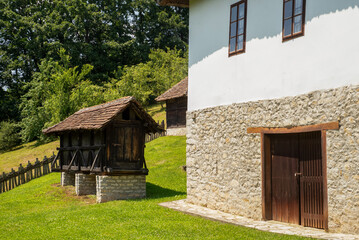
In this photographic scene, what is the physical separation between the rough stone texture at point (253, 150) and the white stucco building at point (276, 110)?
0.07 ft

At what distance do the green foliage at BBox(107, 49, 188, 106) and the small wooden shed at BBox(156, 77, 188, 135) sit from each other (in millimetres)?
5299

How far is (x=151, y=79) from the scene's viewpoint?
39.6 meters

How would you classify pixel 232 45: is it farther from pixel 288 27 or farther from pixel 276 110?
pixel 276 110

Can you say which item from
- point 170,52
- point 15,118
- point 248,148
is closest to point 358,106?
point 248,148

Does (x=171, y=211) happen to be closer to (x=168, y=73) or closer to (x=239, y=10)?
(x=239, y=10)

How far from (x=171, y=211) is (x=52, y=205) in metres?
5.29

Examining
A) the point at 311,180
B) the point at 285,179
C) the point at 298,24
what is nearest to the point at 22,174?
the point at 285,179

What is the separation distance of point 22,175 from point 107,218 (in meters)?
12.1

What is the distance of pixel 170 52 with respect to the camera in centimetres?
4556

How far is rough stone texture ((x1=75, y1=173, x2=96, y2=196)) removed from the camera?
1630cm

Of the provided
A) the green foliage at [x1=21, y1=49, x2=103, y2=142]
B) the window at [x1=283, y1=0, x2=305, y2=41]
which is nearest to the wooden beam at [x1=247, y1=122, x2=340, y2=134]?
the window at [x1=283, y1=0, x2=305, y2=41]

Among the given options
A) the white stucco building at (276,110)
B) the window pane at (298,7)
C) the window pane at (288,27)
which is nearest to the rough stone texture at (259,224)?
the white stucco building at (276,110)

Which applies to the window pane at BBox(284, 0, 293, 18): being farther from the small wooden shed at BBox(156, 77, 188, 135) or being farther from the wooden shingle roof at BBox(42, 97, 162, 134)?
the small wooden shed at BBox(156, 77, 188, 135)

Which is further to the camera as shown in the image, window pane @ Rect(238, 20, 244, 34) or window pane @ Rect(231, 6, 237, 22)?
window pane @ Rect(231, 6, 237, 22)
